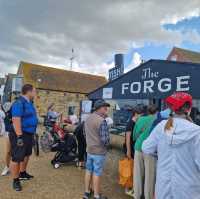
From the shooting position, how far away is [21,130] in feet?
16.1

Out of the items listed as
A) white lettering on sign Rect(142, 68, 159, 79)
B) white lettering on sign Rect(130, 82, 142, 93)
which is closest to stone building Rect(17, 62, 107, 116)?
white lettering on sign Rect(130, 82, 142, 93)

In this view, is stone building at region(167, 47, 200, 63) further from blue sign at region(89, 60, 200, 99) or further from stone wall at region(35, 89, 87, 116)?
blue sign at region(89, 60, 200, 99)

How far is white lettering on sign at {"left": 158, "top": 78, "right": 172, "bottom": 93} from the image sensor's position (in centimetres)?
815

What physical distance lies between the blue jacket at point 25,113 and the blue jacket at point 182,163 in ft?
10.7

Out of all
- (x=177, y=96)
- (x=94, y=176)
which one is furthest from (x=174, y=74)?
(x=177, y=96)

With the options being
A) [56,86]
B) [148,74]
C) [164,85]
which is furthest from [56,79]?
[164,85]

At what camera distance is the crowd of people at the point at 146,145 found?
2160mm

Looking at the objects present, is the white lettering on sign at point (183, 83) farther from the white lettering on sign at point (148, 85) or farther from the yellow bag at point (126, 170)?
the yellow bag at point (126, 170)

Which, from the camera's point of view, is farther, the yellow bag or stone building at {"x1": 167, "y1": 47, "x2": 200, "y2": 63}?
stone building at {"x1": 167, "y1": 47, "x2": 200, "y2": 63}

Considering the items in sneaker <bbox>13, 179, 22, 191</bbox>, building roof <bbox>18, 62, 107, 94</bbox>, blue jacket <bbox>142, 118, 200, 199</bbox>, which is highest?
building roof <bbox>18, 62, 107, 94</bbox>

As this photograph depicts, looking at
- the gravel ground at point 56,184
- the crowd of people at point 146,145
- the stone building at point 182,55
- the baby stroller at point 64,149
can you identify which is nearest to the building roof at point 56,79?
the stone building at point 182,55

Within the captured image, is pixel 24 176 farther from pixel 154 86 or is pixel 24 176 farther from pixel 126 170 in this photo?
pixel 154 86

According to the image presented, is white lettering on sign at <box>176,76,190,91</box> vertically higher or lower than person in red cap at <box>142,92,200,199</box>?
higher

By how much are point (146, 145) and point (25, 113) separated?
308 centimetres
